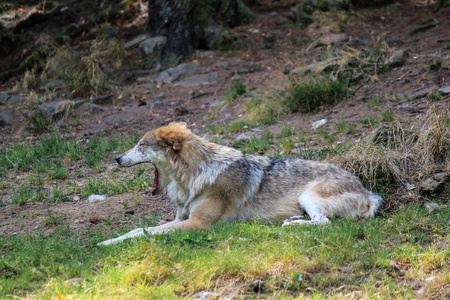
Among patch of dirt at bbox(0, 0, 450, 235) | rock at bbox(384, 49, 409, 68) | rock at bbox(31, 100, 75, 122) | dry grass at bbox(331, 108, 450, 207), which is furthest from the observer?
rock at bbox(31, 100, 75, 122)

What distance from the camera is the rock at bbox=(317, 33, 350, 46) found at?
43.6 ft

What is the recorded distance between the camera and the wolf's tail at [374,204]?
5.64 m

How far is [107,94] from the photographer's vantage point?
42.3 feet

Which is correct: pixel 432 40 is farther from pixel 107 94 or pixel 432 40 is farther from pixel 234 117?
pixel 107 94

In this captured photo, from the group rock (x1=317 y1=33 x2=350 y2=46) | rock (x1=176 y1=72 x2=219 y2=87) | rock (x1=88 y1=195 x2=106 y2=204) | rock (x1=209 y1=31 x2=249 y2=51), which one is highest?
rock (x1=209 y1=31 x2=249 y2=51)

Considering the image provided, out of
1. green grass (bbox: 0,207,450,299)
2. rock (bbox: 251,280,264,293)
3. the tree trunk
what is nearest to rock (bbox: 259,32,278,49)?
the tree trunk

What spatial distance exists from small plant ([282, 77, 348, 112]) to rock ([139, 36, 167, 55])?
6.28 m

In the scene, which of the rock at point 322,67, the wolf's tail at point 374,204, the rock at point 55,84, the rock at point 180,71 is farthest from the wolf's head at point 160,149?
the rock at point 55,84

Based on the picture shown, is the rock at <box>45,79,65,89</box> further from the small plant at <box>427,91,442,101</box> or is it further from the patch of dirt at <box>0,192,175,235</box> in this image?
the small plant at <box>427,91,442,101</box>

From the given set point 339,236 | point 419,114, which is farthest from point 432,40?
point 339,236

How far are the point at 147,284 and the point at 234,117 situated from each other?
6845 millimetres

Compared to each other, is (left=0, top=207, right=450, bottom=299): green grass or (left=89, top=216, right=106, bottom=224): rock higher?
(left=0, top=207, right=450, bottom=299): green grass

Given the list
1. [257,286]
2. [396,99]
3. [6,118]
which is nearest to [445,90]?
[396,99]

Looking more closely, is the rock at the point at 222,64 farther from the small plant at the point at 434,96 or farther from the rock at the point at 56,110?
the small plant at the point at 434,96
